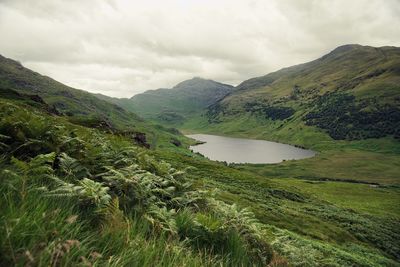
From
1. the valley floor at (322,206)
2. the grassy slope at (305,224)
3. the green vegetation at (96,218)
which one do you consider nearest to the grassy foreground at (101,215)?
the green vegetation at (96,218)

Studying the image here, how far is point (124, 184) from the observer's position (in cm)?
734

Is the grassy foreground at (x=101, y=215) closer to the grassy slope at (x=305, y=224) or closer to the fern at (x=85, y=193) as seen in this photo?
the fern at (x=85, y=193)


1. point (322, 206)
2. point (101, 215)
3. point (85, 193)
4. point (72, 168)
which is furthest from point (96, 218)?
point (322, 206)

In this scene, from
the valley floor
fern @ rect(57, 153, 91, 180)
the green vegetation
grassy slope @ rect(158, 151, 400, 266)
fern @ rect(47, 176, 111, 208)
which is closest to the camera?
the green vegetation

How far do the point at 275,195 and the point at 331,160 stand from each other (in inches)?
5499

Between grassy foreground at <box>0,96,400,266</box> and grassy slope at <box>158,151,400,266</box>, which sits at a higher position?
grassy foreground at <box>0,96,400,266</box>

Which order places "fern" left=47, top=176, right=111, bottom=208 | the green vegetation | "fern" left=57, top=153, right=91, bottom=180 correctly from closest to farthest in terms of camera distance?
the green vegetation → "fern" left=47, top=176, right=111, bottom=208 → "fern" left=57, top=153, right=91, bottom=180

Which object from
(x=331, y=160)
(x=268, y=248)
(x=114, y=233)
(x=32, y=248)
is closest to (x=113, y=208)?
(x=114, y=233)

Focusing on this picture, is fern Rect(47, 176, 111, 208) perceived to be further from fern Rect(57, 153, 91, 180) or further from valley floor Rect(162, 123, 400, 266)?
valley floor Rect(162, 123, 400, 266)

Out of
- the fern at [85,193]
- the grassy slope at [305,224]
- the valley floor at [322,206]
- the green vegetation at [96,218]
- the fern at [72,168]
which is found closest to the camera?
the green vegetation at [96,218]

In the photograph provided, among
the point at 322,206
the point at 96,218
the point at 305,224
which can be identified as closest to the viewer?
the point at 96,218

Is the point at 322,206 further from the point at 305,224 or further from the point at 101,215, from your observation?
the point at 101,215

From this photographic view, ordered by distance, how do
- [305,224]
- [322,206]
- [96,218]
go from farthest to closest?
[322,206] < [305,224] < [96,218]

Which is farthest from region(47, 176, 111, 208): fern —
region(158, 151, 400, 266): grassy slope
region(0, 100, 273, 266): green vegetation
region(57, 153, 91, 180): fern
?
region(158, 151, 400, 266): grassy slope
